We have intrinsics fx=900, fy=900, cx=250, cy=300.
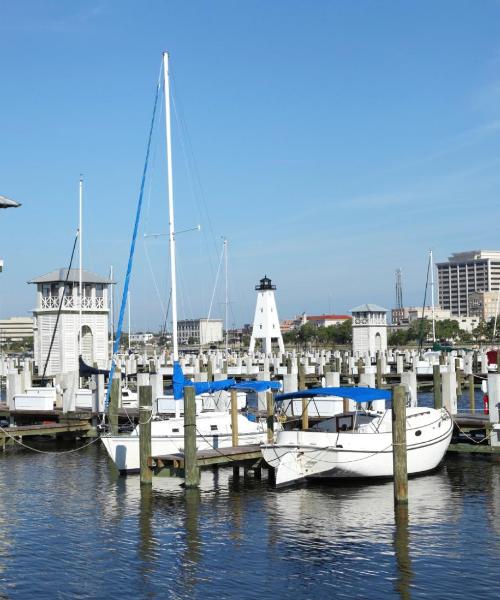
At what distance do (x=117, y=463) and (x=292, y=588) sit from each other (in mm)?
13542

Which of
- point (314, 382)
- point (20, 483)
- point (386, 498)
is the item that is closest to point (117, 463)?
point (20, 483)

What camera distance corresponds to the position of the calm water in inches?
716

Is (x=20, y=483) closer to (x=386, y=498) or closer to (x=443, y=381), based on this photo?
(x=386, y=498)

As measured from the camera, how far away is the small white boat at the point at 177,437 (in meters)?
30.5

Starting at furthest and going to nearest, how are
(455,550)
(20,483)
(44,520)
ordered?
(20,483) < (44,520) < (455,550)

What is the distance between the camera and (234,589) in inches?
708

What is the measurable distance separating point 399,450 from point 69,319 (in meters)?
42.8

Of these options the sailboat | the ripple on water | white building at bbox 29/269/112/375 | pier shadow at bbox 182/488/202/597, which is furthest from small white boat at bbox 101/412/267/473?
white building at bbox 29/269/112/375

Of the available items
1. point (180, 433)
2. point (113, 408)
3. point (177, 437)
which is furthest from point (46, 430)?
point (177, 437)

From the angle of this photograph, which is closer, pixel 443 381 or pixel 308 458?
pixel 308 458

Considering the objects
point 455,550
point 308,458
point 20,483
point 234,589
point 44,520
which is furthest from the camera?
point 20,483

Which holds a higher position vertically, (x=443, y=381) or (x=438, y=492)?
(x=443, y=381)

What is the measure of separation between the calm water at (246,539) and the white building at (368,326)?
72.8m

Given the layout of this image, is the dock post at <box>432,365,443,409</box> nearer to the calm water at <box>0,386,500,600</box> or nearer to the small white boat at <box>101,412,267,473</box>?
the calm water at <box>0,386,500,600</box>
